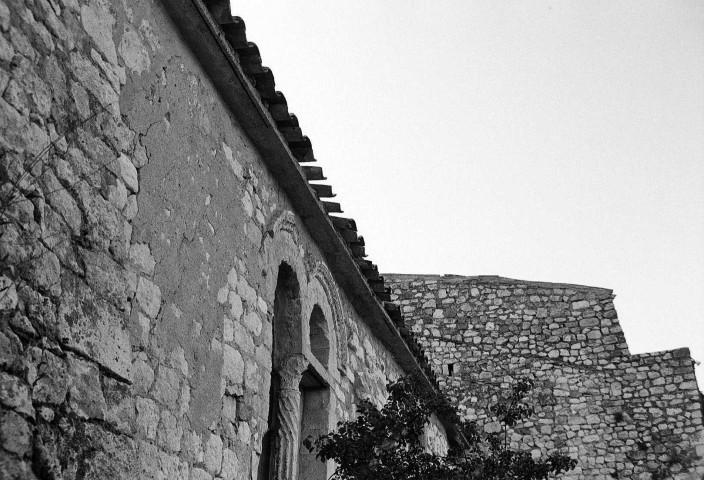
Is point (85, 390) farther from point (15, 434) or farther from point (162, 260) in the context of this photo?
point (162, 260)

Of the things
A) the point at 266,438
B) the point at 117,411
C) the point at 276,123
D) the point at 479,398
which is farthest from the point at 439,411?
the point at 479,398

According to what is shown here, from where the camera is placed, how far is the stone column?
566 centimetres

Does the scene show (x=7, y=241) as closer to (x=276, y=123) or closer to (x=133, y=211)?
(x=133, y=211)

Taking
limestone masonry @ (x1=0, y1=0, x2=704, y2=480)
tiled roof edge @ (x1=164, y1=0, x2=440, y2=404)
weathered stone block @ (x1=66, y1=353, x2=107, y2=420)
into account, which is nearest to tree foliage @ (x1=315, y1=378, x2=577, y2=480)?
limestone masonry @ (x1=0, y1=0, x2=704, y2=480)

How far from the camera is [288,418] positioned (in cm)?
585

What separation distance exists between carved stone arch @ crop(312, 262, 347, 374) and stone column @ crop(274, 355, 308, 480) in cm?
106

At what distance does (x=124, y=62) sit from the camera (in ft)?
12.5

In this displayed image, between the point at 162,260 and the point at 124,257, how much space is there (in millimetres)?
394

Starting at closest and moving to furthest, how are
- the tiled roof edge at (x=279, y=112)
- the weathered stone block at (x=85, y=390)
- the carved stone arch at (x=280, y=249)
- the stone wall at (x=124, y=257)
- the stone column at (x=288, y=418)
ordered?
the stone wall at (x=124, y=257) → the weathered stone block at (x=85, y=390) → the tiled roof edge at (x=279, y=112) → the carved stone arch at (x=280, y=249) → the stone column at (x=288, y=418)

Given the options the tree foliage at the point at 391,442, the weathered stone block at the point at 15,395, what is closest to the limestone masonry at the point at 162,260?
the weathered stone block at the point at 15,395

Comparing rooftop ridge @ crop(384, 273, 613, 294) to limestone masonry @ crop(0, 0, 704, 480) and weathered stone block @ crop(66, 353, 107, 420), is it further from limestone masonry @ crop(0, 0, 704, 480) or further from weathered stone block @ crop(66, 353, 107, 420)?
weathered stone block @ crop(66, 353, 107, 420)

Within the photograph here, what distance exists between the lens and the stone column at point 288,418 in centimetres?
566

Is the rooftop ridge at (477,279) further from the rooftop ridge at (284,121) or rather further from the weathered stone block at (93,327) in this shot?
the weathered stone block at (93,327)

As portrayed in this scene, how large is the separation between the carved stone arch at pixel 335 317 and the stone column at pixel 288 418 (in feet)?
3.48
